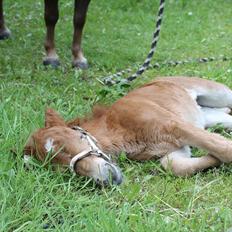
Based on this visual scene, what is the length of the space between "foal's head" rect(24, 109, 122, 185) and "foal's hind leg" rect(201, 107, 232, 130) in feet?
4.85

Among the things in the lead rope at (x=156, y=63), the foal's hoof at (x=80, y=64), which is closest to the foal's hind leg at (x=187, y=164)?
the lead rope at (x=156, y=63)

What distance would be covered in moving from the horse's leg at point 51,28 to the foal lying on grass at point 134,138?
2.73 meters

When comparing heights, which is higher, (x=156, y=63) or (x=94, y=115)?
(x=94, y=115)

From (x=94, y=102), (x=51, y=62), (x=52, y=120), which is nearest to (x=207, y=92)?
(x=94, y=102)

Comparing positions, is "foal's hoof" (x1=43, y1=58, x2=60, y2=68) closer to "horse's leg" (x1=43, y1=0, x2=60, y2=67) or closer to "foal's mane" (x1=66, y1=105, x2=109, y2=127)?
"horse's leg" (x1=43, y1=0, x2=60, y2=67)

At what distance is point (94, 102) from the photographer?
5.68 m

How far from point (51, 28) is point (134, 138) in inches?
139

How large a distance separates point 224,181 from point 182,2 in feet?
28.5

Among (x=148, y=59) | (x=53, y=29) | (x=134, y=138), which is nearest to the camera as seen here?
(x=134, y=138)

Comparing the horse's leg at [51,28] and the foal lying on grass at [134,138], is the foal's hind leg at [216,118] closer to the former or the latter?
the foal lying on grass at [134,138]

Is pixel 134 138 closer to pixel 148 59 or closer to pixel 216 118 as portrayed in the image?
pixel 216 118

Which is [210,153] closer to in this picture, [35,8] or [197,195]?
[197,195]

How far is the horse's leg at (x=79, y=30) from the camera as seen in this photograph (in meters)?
7.41

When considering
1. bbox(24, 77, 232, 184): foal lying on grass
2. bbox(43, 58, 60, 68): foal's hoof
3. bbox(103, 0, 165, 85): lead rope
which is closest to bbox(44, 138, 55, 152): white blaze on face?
bbox(24, 77, 232, 184): foal lying on grass
